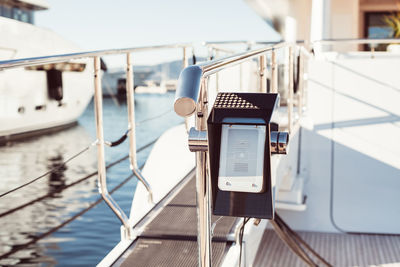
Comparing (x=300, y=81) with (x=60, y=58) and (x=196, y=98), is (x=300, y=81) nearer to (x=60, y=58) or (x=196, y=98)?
(x=60, y=58)

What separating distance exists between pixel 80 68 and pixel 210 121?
1742 centimetres

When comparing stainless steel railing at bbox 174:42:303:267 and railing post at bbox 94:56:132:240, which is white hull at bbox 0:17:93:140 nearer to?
railing post at bbox 94:56:132:240

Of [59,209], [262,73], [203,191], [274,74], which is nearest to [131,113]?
[262,73]

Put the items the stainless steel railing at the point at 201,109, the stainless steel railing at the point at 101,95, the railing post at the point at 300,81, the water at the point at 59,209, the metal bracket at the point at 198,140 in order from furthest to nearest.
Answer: the water at the point at 59,209 < the railing post at the point at 300,81 < the stainless steel railing at the point at 101,95 < the metal bracket at the point at 198,140 < the stainless steel railing at the point at 201,109

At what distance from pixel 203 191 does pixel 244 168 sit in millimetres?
88

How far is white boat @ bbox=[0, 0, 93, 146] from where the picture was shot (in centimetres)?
1424

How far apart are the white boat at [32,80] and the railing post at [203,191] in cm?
1353

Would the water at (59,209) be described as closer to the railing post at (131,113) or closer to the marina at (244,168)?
the marina at (244,168)

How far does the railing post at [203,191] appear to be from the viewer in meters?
0.95

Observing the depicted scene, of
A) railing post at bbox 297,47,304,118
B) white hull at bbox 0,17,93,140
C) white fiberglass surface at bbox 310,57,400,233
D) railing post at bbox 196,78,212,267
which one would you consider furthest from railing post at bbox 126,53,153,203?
white hull at bbox 0,17,93,140

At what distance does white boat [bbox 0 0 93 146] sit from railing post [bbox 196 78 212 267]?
13.5 metres

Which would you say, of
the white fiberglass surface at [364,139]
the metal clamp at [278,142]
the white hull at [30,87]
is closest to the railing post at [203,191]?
the metal clamp at [278,142]

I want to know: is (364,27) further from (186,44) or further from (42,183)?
(186,44)

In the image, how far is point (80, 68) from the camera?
17.8 metres
